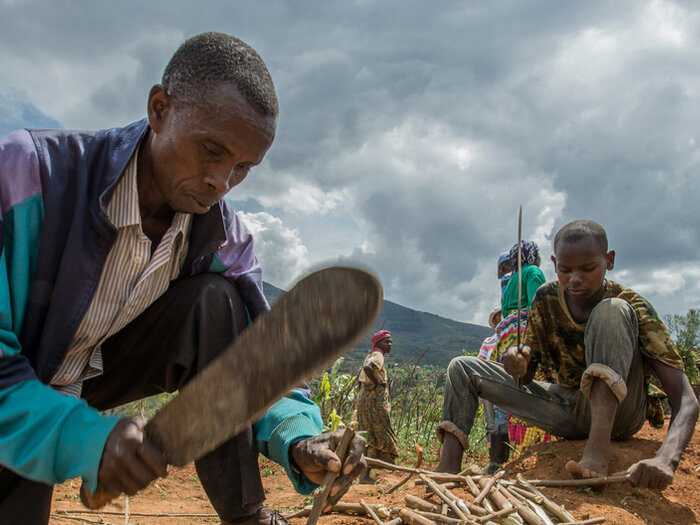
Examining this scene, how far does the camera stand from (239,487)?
167 cm

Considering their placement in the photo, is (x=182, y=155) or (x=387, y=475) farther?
(x=387, y=475)

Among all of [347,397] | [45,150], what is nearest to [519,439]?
[347,397]

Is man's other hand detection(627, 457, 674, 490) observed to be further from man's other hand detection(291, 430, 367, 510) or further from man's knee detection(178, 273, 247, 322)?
man's knee detection(178, 273, 247, 322)

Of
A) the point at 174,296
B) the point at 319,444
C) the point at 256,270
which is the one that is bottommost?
the point at 319,444

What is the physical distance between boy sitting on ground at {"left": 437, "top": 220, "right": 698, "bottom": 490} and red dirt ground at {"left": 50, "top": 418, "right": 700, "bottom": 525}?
128 millimetres

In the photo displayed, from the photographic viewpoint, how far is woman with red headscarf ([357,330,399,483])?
5793mm

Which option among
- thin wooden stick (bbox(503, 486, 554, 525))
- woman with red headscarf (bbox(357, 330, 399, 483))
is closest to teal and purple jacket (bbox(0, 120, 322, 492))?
thin wooden stick (bbox(503, 486, 554, 525))

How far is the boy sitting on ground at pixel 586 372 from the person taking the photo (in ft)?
8.59

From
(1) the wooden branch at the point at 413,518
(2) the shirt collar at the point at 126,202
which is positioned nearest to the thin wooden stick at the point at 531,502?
(1) the wooden branch at the point at 413,518

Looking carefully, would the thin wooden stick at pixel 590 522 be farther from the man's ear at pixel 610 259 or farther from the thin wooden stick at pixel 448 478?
the man's ear at pixel 610 259

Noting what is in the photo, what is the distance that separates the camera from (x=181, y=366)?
1.76m

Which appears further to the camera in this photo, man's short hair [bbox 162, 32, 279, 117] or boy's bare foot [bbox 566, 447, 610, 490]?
boy's bare foot [bbox 566, 447, 610, 490]

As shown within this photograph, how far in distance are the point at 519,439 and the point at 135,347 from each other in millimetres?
3499

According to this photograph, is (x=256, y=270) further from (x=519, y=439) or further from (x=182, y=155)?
(x=519, y=439)
